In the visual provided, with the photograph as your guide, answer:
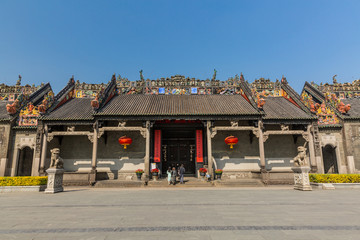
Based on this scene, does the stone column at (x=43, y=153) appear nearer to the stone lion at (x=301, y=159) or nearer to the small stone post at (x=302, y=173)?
the small stone post at (x=302, y=173)

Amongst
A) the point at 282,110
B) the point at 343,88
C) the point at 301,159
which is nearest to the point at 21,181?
the point at 301,159

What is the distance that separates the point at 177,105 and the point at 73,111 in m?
7.79

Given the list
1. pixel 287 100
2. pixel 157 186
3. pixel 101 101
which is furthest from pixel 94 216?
pixel 287 100

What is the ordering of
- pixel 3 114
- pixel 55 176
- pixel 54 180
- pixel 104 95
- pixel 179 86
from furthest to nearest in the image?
pixel 179 86 < pixel 3 114 < pixel 104 95 < pixel 55 176 < pixel 54 180

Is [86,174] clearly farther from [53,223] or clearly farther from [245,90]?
[245,90]

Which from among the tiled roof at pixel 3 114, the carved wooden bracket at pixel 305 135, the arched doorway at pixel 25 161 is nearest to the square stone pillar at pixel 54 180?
the arched doorway at pixel 25 161

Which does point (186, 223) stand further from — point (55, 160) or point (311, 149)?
point (311, 149)

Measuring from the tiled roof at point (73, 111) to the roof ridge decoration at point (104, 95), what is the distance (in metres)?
1.00

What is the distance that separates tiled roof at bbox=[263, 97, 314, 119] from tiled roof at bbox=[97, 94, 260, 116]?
1.56 meters

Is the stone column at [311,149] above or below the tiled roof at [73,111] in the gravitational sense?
below

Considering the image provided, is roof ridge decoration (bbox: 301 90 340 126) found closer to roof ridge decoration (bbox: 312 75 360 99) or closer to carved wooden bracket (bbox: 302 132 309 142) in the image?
carved wooden bracket (bbox: 302 132 309 142)

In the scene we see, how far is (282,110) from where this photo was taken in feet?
51.9

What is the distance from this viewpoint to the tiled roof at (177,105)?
14.1m

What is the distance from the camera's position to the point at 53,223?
4.28 metres
